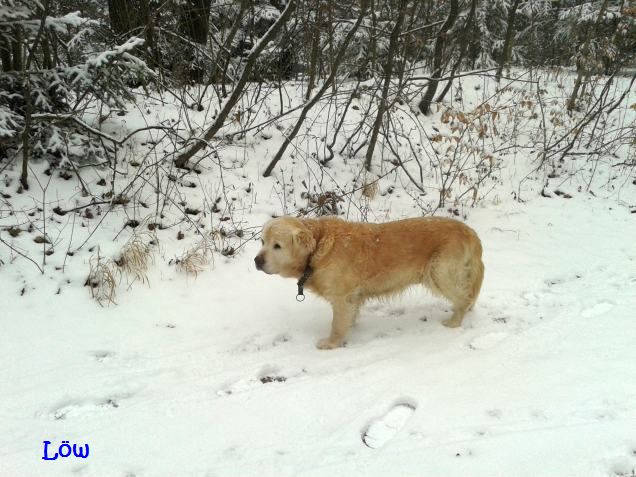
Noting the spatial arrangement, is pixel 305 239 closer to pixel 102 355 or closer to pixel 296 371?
pixel 296 371

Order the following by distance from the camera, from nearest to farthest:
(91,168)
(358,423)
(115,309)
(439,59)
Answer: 1. (358,423)
2. (115,309)
3. (91,168)
4. (439,59)

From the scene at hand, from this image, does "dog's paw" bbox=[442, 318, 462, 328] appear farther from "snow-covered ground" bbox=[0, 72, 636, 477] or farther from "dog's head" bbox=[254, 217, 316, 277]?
"dog's head" bbox=[254, 217, 316, 277]

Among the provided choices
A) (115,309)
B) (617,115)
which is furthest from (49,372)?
(617,115)

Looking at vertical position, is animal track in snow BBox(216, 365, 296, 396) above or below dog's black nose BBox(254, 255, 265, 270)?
below

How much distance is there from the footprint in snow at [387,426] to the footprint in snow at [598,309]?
238 cm

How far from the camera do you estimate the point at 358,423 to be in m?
2.92

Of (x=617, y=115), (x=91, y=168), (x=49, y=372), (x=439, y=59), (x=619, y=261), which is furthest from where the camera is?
(x=617, y=115)

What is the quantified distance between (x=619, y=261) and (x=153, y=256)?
5.78 metres

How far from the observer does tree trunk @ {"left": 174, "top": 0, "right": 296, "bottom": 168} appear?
5547 mm

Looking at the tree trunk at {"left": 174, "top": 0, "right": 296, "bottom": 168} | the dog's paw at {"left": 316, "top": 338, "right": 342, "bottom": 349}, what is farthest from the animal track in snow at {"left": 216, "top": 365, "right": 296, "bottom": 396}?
the tree trunk at {"left": 174, "top": 0, "right": 296, "bottom": 168}

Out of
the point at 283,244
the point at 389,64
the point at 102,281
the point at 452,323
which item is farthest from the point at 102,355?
the point at 389,64

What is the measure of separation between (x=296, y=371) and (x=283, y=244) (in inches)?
43.3

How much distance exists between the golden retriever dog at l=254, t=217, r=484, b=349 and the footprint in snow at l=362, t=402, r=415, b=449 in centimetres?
103

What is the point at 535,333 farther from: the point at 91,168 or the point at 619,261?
the point at 91,168
